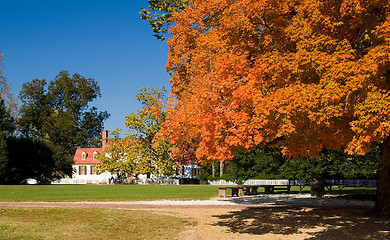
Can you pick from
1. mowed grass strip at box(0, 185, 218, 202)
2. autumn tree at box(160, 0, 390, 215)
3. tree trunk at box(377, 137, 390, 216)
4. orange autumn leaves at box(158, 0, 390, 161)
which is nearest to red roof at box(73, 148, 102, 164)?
mowed grass strip at box(0, 185, 218, 202)

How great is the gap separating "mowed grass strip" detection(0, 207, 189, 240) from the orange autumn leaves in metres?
2.63

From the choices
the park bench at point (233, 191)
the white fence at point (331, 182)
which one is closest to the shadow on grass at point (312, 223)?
the park bench at point (233, 191)

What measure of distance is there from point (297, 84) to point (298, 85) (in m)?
0.48

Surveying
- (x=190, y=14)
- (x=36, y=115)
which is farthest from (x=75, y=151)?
(x=190, y=14)

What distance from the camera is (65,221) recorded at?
12.4 metres

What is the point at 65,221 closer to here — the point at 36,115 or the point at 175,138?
the point at 175,138

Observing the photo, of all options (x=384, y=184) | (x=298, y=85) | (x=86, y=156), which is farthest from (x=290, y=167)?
(x=86, y=156)

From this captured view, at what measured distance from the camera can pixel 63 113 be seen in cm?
7725

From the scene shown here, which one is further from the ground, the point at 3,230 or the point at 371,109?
the point at 371,109

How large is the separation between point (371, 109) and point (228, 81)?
3316mm

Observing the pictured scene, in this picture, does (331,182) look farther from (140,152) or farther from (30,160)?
(30,160)

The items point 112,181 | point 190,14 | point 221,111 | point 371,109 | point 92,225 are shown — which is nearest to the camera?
point 371,109

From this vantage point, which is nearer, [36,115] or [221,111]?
[221,111]

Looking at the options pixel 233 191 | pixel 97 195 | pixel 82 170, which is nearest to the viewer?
pixel 233 191
